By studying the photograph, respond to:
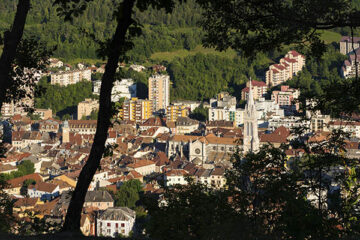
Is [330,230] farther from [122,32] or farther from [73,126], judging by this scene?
[73,126]

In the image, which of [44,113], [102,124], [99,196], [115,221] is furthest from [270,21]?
[44,113]


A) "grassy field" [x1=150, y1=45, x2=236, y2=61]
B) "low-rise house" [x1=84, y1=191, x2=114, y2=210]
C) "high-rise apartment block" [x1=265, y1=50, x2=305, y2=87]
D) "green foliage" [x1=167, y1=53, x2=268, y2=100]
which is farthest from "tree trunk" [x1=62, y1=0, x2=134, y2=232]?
"grassy field" [x1=150, y1=45, x2=236, y2=61]

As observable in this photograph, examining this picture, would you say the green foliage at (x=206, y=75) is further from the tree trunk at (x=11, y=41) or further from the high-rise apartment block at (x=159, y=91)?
the tree trunk at (x=11, y=41)

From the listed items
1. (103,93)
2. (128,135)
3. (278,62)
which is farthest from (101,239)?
(278,62)

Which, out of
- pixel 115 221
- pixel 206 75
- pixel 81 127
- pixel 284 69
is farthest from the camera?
pixel 284 69

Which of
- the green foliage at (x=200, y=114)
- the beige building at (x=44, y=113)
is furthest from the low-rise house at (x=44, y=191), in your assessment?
the green foliage at (x=200, y=114)

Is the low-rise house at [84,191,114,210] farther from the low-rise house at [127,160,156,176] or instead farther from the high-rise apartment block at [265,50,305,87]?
the high-rise apartment block at [265,50,305,87]

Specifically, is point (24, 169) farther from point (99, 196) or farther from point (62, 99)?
point (62, 99)
